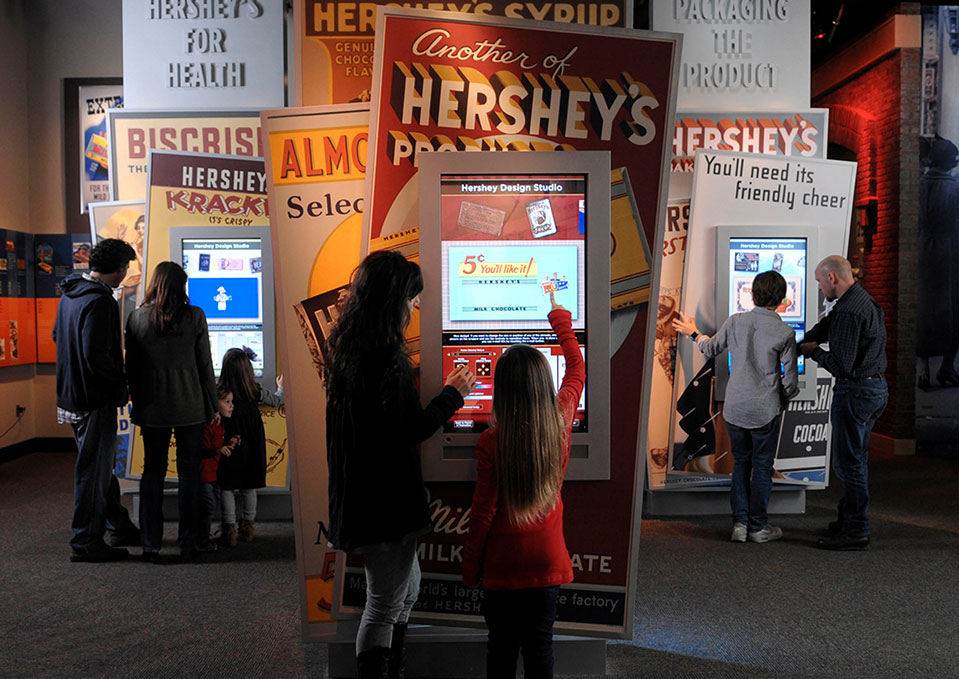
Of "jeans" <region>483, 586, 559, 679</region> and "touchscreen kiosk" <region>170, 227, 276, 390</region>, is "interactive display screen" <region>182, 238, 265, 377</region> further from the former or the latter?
"jeans" <region>483, 586, 559, 679</region>

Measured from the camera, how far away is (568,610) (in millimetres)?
2967

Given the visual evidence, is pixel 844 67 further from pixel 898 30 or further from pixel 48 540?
pixel 48 540

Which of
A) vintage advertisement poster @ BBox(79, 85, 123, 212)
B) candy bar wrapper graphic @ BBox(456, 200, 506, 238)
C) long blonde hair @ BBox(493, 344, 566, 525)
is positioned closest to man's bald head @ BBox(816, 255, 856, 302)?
candy bar wrapper graphic @ BBox(456, 200, 506, 238)

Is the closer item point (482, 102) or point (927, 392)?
point (482, 102)

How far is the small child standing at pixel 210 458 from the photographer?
492 cm

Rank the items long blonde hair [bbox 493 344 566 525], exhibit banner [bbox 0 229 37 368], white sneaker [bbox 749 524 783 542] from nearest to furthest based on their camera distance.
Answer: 1. long blonde hair [bbox 493 344 566 525]
2. white sneaker [bbox 749 524 783 542]
3. exhibit banner [bbox 0 229 37 368]

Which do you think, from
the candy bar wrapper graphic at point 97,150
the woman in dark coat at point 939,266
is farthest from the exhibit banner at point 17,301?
the woman in dark coat at point 939,266

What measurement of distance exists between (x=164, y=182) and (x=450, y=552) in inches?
136

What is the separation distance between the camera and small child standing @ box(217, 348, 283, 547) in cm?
502

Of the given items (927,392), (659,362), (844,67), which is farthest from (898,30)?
(659,362)

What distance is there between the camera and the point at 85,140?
8.38m

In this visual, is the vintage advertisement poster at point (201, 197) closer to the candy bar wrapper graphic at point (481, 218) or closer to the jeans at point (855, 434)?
the candy bar wrapper graphic at point (481, 218)

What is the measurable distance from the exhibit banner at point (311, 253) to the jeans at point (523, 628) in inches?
33.5

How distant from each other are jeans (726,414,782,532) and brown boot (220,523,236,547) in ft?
10.00
